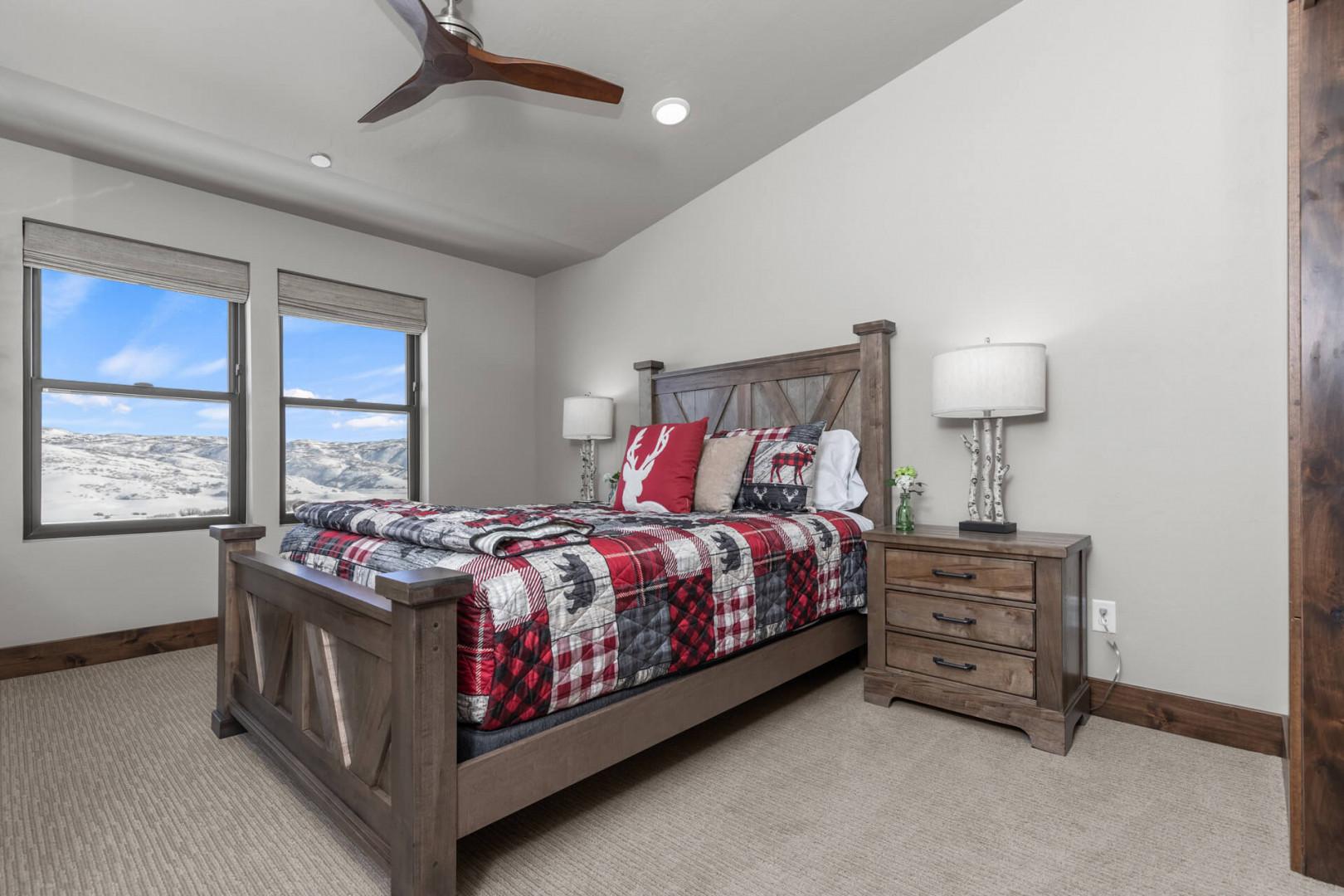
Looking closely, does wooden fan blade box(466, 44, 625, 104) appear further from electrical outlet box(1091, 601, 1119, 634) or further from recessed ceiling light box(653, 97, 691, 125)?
electrical outlet box(1091, 601, 1119, 634)

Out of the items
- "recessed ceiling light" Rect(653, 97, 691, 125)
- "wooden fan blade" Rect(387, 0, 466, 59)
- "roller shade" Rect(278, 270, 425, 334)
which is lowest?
"roller shade" Rect(278, 270, 425, 334)

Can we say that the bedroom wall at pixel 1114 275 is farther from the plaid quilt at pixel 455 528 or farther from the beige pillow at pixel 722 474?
the plaid quilt at pixel 455 528

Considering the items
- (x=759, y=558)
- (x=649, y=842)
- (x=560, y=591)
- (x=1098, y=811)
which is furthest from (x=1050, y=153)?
(x=649, y=842)

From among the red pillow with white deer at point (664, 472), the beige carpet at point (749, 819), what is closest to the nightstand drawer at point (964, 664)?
the beige carpet at point (749, 819)

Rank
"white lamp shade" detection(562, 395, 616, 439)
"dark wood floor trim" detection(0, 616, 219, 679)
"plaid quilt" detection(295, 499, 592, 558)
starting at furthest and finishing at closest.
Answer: "white lamp shade" detection(562, 395, 616, 439)
"dark wood floor trim" detection(0, 616, 219, 679)
"plaid quilt" detection(295, 499, 592, 558)

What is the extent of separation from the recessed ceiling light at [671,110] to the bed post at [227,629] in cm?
246

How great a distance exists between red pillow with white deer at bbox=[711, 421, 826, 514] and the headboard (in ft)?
0.64

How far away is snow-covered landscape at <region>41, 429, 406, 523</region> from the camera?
3156mm

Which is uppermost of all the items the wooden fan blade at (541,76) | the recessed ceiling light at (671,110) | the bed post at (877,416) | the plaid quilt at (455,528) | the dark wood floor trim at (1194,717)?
the recessed ceiling light at (671,110)

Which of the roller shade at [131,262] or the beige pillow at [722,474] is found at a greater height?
the roller shade at [131,262]

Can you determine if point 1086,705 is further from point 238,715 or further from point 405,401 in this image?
point 405,401

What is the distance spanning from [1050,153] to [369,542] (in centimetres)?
289

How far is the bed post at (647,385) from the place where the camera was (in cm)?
410

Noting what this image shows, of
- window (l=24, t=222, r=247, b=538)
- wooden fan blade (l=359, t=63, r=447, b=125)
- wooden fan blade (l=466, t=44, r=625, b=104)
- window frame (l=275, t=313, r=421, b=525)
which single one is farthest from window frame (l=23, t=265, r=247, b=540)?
wooden fan blade (l=466, t=44, r=625, b=104)
